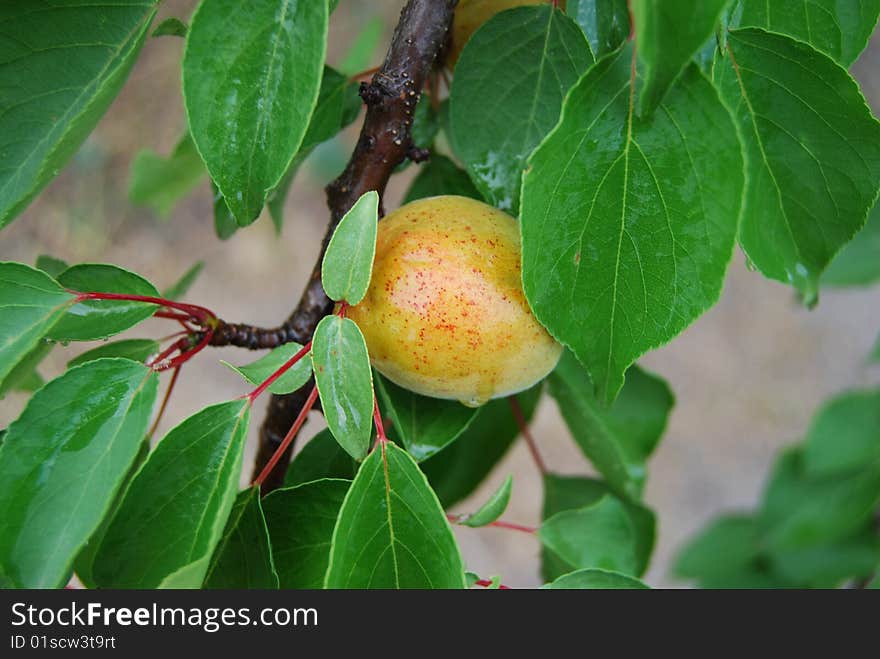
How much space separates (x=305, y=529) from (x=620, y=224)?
0.22m

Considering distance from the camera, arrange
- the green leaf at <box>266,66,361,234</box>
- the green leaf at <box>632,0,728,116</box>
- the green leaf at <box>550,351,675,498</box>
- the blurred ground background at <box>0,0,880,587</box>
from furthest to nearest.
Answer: the blurred ground background at <box>0,0,880,587</box>
the green leaf at <box>550,351,675,498</box>
the green leaf at <box>266,66,361,234</box>
the green leaf at <box>632,0,728,116</box>

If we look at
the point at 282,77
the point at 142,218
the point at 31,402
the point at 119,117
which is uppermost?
the point at 119,117

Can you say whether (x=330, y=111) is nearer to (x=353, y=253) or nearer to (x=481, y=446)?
(x=353, y=253)

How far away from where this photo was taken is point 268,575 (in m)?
0.45

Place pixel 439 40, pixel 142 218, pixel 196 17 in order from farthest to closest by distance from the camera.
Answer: pixel 142 218
pixel 439 40
pixel 196 17

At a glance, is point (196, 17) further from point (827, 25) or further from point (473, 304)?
point (827, 25)

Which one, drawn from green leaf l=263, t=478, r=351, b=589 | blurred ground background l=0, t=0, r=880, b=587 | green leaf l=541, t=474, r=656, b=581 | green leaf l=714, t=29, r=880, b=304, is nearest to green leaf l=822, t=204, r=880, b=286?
green leaf l=541, t=474, r=656, b=581

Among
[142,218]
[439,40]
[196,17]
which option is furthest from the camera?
[142,218]

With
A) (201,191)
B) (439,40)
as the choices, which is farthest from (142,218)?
(439,40)

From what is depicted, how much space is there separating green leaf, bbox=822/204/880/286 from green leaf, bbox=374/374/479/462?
739 millimetres

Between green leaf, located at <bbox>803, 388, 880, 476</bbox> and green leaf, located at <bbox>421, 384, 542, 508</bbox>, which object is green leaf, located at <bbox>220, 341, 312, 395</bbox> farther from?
green leaf, located at <bbox>803, 388, 880, 476</bbox>

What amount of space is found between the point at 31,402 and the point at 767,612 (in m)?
0.39

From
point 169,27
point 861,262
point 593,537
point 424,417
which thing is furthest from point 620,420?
point 861,262

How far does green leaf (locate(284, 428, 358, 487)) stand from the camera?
55cm
